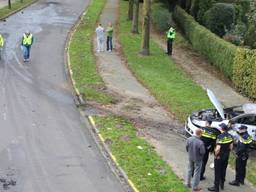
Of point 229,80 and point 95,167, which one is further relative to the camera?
point 229,80

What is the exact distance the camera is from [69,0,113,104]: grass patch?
23.1 meters

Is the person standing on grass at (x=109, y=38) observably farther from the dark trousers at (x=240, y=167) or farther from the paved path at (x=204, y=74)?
the dark trousers at (x=240, y=167)

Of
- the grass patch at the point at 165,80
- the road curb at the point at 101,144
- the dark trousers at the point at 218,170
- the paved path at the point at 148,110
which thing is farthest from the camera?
the grass patch at the point at 165,80

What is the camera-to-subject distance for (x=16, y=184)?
1426 centimetres

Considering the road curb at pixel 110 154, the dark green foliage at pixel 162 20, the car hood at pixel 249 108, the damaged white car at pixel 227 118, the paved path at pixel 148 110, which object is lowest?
the dark green foliage at pixel 162 20

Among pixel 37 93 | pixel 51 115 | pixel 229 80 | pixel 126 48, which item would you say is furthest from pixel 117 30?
pixel 51 115

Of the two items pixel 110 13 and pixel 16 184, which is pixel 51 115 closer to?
pixel 16 184

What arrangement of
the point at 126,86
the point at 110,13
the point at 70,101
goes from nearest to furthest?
the point at 70,101 < the point at 126,86 < the point at 110,13

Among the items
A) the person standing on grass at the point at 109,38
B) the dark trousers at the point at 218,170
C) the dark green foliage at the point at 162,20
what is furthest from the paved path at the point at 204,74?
the dark trousers at the point at 218,170

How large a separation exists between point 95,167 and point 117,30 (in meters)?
23.8

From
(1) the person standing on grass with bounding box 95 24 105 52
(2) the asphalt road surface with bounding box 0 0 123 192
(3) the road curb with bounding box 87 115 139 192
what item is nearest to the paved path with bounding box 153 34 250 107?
(1) the person standing on grass with bounding box 95 24 105 52

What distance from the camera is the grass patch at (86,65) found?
910 inches

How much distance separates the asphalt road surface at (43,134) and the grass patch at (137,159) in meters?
0.53

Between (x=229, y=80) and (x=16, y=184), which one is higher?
(x=16, y=184)
